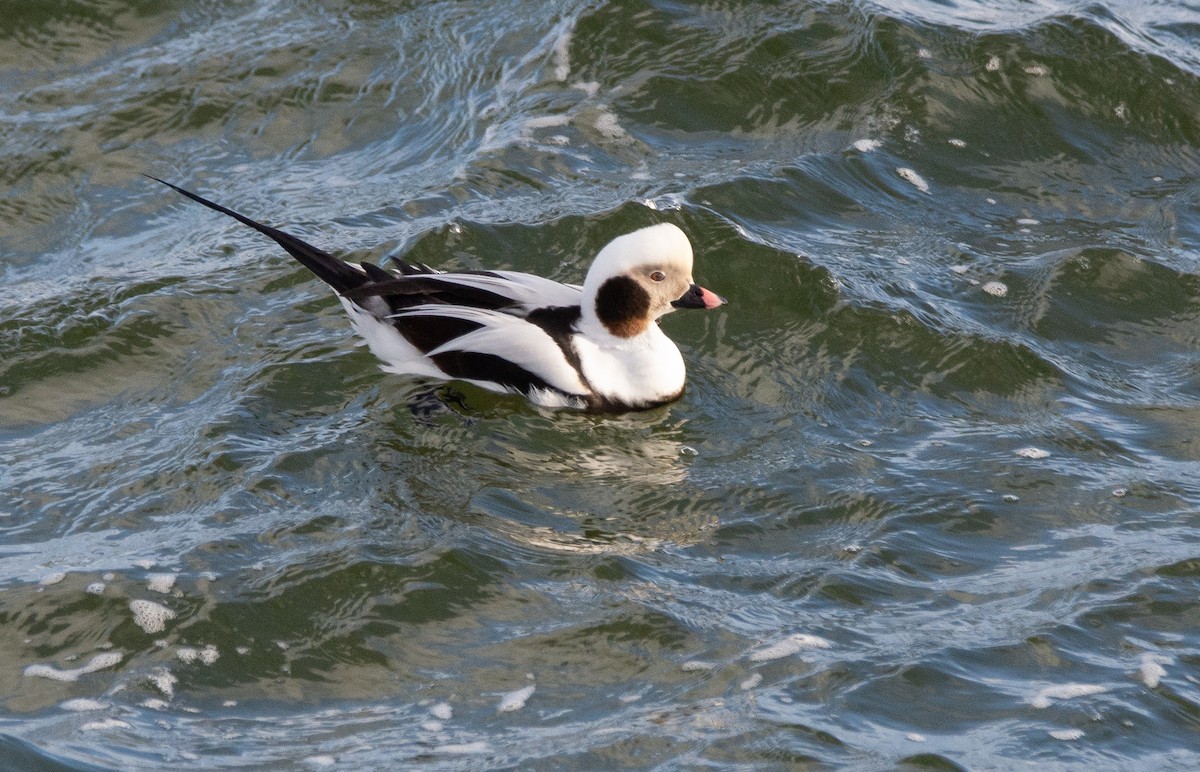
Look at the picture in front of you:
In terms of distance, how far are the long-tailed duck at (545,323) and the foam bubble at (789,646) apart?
1.97 meters

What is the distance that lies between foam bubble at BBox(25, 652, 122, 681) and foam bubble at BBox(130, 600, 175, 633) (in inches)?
6.5

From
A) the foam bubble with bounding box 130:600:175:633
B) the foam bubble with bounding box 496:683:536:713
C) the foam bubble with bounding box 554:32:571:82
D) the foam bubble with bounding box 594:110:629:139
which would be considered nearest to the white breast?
the foam bubble with bounding box 496:683:536:713

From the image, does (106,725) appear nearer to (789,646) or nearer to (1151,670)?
(789,646)

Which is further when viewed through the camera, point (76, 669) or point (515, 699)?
point (76, 669)

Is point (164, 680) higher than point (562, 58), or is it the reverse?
point (562, 58)

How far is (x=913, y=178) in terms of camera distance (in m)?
9.02

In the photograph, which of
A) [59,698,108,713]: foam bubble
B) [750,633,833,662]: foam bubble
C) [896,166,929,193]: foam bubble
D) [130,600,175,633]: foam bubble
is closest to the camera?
[59,698,108,713]: foam bubble

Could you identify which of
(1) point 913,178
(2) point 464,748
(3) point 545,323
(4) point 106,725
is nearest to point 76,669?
(4) point 106,725

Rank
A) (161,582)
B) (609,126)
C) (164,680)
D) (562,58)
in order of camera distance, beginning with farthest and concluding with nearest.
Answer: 1. (562,58)
2. (609,126)
3. (161,582)
4. (164,680)

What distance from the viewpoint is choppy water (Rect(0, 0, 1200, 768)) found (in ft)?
16.7

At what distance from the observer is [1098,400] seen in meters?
7.20

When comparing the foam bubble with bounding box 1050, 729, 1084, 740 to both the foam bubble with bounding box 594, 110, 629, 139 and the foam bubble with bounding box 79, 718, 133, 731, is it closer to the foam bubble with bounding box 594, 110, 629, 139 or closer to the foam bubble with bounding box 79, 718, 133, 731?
the foam bubble with bounding box 79, 718, 133, 731

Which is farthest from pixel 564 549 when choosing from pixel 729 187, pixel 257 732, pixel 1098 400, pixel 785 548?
pixel 729 187

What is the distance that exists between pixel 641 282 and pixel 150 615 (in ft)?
8.85
